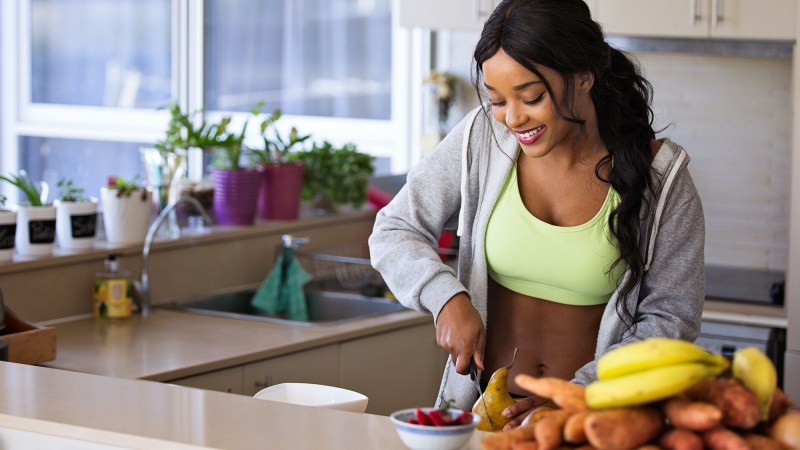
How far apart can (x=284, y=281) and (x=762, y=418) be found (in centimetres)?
246

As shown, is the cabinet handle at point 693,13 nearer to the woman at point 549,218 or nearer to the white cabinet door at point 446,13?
the white cabinet door at point 446,13

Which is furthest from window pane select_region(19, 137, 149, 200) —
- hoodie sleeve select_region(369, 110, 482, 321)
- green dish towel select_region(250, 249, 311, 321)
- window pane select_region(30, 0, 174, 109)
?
hoodie sleeve select_region(369, 110, 482, 321)

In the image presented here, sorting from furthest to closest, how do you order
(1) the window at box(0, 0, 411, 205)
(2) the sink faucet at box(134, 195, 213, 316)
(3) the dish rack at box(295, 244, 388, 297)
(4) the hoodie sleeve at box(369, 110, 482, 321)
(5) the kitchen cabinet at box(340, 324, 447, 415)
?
(1) the window at box(0, 0, 411, 205)
(3) the dish rack at box(295, 244, 388, 297)
(2) the sink faucet at box(134, 195, 213, 316)
(5) the kitchen cabinet at box(340, 324, 447, 415)
(4) the hoodie sleeve at box(369, 110, 482, 321)

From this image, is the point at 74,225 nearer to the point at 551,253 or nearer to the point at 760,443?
the point at 551,253

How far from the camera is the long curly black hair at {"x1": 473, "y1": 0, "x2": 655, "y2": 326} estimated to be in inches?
75.0

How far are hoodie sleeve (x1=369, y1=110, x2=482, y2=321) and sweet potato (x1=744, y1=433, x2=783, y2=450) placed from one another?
0.91 metres

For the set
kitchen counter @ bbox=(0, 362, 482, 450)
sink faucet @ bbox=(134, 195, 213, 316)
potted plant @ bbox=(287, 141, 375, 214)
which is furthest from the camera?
potted plant @ bbox=(287, 141, 375, 214)

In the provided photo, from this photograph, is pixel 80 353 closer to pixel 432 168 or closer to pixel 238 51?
pixel 432 168

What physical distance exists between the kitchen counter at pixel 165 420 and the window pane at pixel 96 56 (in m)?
3.48

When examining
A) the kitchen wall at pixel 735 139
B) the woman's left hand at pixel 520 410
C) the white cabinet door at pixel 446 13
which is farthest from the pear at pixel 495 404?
the kitchen wall at pixel 735 139

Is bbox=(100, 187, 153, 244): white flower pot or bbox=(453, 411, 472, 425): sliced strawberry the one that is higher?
bbox=(100, 187, 153, 244): white flower pot

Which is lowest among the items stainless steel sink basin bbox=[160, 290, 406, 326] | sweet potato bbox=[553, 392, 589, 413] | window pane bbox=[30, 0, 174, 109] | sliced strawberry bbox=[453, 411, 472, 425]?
stainless steel sink basin bbox=[160, 290, 406, 326]

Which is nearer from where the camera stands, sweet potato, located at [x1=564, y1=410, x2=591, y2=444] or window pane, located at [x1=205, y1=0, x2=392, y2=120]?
sweet potato, located at [x1=564, y1=410, x2=591, y2=444]

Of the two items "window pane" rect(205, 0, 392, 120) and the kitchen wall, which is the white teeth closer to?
the kitchen wall
